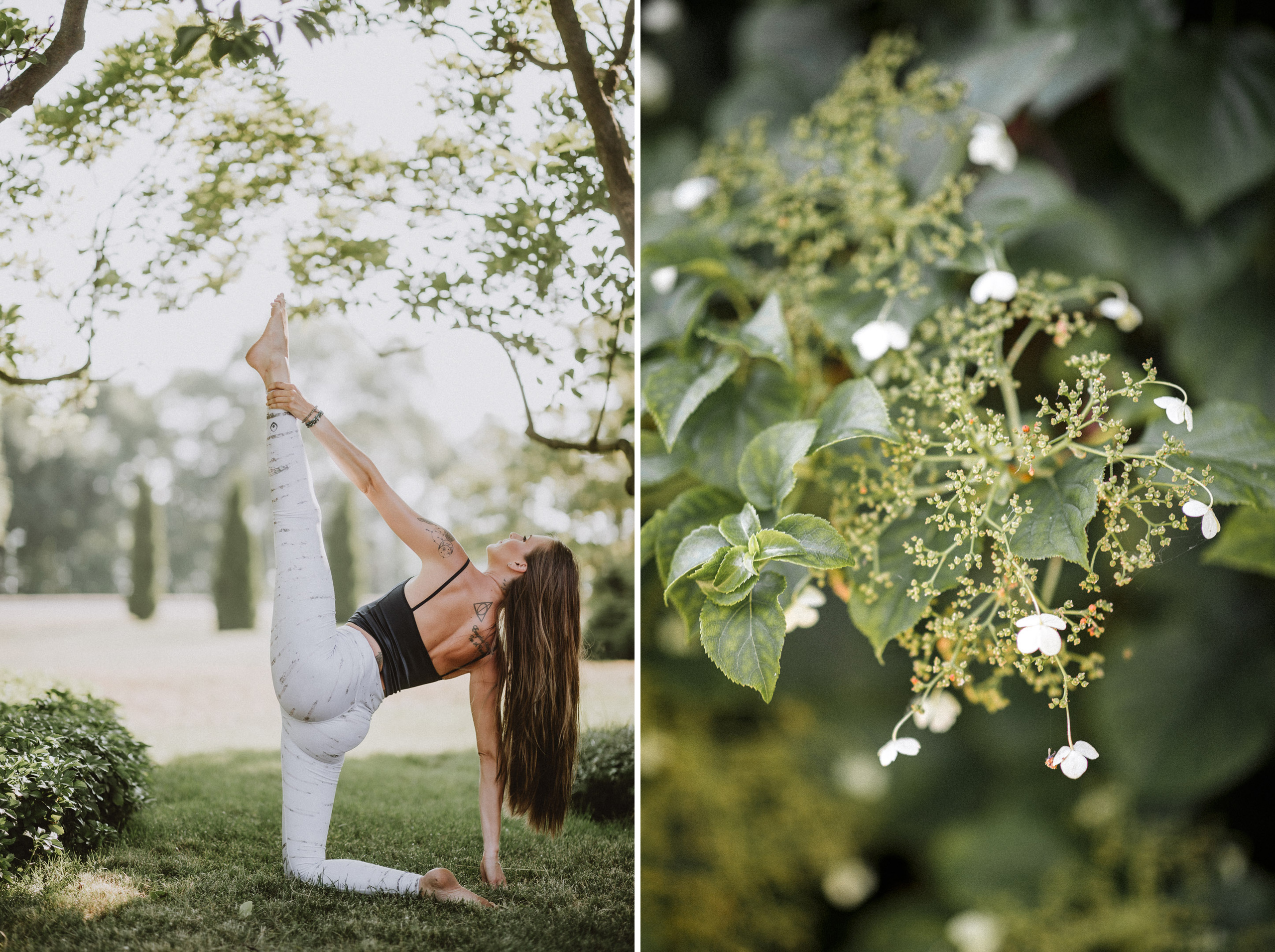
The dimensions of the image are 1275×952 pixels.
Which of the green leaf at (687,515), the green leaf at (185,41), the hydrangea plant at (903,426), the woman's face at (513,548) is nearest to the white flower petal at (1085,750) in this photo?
the hydrangea plant at (903,426)

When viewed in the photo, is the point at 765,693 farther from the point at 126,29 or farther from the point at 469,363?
the point at 126,29

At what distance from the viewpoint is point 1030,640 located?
A: 0.35 m

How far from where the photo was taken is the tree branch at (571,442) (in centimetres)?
49

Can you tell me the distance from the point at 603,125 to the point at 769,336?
0.20 m

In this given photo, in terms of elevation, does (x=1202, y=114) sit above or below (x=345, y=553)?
above

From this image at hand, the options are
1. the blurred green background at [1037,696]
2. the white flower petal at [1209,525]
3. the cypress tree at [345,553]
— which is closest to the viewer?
the white flower petal at [1209,525]

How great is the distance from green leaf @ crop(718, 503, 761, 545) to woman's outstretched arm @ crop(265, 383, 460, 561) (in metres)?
0.19

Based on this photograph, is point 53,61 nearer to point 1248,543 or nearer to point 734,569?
point 734,569

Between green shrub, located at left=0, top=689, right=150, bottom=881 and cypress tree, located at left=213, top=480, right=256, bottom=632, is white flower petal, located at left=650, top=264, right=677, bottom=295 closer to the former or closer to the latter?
cypress tree, located at left=213, top=480, right=256, bottom=632

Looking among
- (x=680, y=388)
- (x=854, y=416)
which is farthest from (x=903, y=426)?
(x=680, y=388)

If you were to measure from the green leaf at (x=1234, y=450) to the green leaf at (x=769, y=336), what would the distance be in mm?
222

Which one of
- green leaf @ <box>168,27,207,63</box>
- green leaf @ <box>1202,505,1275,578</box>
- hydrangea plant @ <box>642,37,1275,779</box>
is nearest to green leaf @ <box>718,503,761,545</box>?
hydrangea plant @ <box>642,37,1275,779</box>

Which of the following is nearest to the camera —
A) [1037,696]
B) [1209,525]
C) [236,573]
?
[1209,525]

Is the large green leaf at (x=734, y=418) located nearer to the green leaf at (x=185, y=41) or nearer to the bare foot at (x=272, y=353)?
the bare foot at (x=272, y=353)
